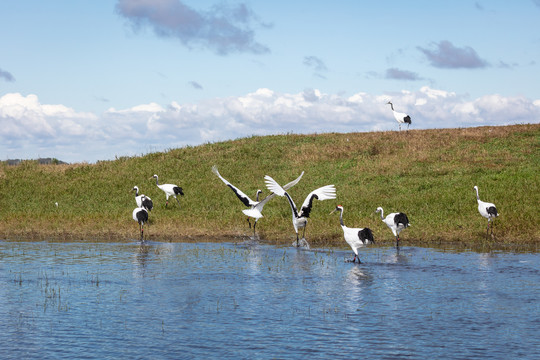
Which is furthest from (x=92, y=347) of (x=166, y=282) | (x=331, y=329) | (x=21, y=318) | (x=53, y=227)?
(x=53, y=227)

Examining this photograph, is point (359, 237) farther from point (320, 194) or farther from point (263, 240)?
point (263, 240)

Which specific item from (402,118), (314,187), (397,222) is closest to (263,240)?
(397,222)

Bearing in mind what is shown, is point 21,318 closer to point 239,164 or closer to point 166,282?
point 166,282

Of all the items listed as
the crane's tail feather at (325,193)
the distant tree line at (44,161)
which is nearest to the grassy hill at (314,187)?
the distant tree line at (44,161)

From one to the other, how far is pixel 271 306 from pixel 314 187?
24.8m

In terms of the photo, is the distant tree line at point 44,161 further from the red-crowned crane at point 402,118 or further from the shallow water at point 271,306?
the shallow water at point 271,306

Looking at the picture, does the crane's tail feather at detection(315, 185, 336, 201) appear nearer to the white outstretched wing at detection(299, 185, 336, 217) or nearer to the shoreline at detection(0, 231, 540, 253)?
the white outstretched wing at detection(299, 185, 336, 217)

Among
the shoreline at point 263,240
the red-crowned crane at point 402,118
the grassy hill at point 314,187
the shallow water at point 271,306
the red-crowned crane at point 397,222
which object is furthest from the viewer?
the red-crowned crane at point 402,118

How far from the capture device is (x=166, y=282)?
1856 centimetres

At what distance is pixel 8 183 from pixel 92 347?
36.3m

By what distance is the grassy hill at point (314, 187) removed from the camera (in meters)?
29.2

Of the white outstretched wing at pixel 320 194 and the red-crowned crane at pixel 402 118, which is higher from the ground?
the red-crowned crane at pixel 402 118

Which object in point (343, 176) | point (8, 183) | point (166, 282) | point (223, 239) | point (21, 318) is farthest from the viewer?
point (8, 183)

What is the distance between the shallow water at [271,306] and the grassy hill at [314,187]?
543 centimetres
